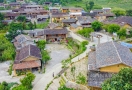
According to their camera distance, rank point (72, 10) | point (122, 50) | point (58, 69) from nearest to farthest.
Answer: point (122, 50), point (58, 69), point (72, 10)

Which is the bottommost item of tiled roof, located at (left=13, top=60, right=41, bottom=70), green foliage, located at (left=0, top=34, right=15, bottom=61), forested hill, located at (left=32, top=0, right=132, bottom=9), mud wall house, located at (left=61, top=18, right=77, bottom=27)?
green foliage, located at (left=0, top=34, right=15, bottom=61)

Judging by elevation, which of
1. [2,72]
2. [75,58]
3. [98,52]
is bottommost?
[2,72]

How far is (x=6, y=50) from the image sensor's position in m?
33.2

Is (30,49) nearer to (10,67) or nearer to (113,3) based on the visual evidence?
(10,67)

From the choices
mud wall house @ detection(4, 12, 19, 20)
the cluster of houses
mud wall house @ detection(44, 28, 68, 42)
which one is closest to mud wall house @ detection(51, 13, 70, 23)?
the cluster of houses

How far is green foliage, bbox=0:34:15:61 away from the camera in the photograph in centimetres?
3099

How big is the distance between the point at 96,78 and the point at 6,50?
20.0 metres

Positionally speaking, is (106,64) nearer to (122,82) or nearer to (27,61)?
(122,82)

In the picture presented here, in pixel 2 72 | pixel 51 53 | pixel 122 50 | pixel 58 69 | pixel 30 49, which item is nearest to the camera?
pixel 122 50

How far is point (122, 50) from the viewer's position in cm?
2306

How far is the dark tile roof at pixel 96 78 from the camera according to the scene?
17.1 metres

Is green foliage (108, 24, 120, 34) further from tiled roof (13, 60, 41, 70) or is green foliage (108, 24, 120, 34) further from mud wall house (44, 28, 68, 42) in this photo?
tiled roof (13, 60, 41, 70)

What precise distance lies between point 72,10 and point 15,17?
16184mm

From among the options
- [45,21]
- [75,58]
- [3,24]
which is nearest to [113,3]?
[45,21]
